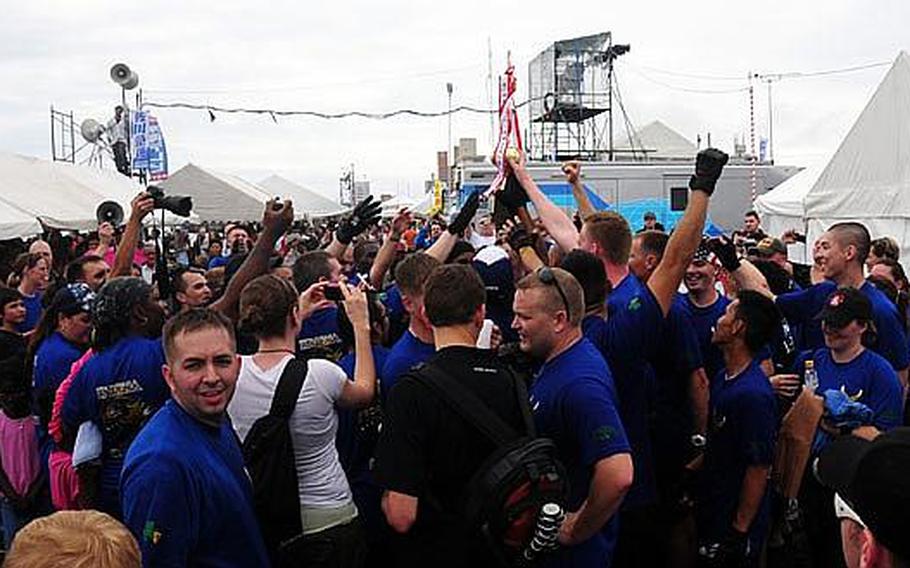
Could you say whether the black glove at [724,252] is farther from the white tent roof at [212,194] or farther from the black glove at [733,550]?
the white tent roof at [212,194]

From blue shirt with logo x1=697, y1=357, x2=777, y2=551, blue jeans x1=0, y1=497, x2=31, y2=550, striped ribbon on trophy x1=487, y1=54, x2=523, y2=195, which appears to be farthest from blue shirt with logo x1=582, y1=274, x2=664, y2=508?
striped ribbon on trophy x1=487, y1=54, x2=523, y2=195

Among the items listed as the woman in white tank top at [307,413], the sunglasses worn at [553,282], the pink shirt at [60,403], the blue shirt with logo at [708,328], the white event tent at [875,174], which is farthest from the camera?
the white event tent at [875,174]

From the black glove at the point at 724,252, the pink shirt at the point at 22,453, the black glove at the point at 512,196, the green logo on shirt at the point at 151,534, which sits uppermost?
the black glove at the point at 512,196

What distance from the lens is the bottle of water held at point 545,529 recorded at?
323 centimetres

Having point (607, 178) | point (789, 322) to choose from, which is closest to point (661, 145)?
point (607, 178)

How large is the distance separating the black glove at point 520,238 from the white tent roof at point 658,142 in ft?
94.0

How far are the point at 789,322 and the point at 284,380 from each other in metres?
4.31

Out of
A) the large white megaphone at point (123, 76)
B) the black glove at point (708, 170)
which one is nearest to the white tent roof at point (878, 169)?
the black glove at point (708, 170)

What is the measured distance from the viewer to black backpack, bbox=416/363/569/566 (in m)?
3.19

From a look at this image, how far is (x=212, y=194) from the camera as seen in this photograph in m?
31.5

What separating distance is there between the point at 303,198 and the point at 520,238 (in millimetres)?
34854

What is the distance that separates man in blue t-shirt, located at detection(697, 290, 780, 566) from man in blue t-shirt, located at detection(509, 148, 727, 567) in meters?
0.40

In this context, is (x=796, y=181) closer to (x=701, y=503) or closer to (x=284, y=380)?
(x=701, y=503)

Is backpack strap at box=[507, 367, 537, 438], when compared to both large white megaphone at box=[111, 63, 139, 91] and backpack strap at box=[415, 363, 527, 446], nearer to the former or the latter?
backpack strap at box=[415, 363, 527, 446]
